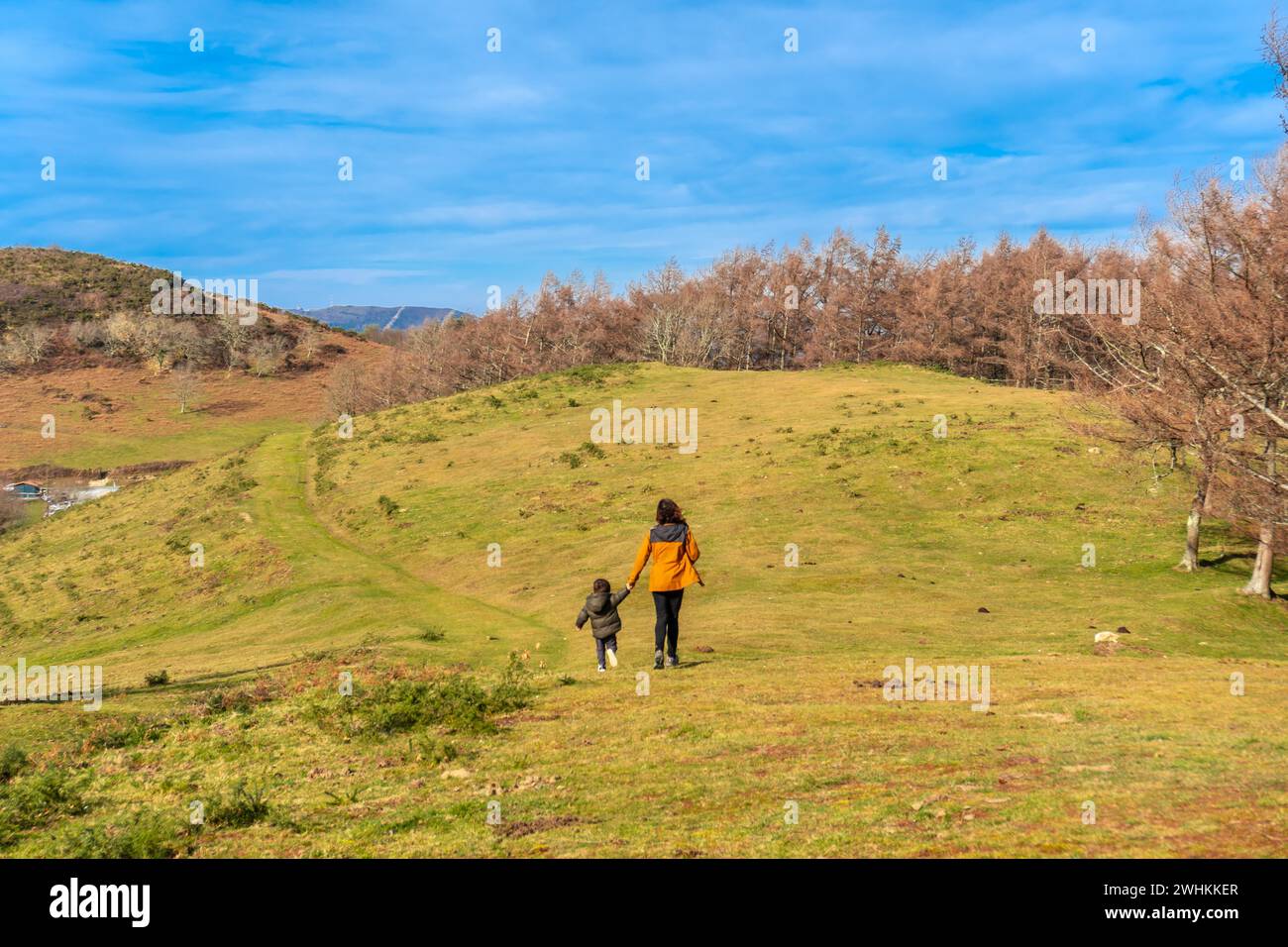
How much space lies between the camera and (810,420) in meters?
57.7

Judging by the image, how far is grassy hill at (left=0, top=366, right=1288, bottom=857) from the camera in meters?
10.1

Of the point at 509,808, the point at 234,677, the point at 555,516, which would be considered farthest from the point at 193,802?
the point at 555,516

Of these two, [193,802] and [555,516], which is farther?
[555,516]

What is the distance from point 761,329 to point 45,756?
123 m

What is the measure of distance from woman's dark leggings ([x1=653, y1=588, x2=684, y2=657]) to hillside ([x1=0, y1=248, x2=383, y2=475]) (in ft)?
346

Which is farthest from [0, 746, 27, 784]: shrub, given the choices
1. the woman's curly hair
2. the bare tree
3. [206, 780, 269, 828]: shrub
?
the bare tree

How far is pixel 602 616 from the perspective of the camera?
19781mm

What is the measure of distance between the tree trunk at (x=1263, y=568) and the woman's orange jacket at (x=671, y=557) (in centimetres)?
2189

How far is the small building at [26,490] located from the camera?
94094mm

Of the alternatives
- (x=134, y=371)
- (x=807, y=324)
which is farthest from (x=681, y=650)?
(x=134, y=371)

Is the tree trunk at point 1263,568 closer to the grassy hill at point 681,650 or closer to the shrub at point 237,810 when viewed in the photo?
the grassy hill at point 681,650

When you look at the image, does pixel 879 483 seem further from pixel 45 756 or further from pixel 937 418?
pixel 45 756

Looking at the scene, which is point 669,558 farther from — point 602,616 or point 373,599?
point 373,599

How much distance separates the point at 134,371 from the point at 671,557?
156 m
